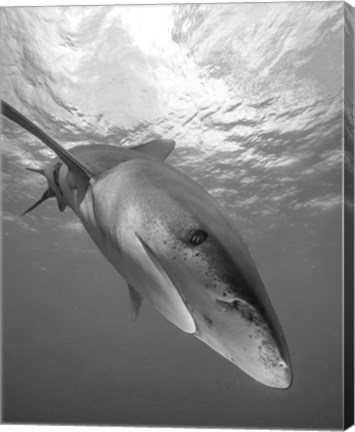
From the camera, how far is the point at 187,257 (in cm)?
168

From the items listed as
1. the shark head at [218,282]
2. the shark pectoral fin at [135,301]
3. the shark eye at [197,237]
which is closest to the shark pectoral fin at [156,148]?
the shark pectoral fin at [135,301]

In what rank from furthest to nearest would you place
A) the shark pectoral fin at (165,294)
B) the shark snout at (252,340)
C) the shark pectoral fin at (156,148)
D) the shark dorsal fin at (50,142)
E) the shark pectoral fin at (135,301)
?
the shark pectoral fin at (156,148) → the shark pectoral fin at (135,301) → the shark dorsal fin at (50,142) → the shark pectoral fin at (165,294) → the shark snout at (252,340)

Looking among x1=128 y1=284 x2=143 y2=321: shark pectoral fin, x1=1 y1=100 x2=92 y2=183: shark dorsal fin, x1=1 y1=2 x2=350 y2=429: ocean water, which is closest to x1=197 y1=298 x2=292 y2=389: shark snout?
x1=1 y1=100 x2=92 y2=183: shark dorsal fin

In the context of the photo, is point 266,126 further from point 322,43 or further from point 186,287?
point 186,287

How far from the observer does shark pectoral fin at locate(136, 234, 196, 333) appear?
163 cm

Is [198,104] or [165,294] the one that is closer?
[165,294]

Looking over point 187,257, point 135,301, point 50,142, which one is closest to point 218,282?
point 187,257

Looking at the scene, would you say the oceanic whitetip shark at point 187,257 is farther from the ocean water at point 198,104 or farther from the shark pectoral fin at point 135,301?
the ocean water at point 198,104

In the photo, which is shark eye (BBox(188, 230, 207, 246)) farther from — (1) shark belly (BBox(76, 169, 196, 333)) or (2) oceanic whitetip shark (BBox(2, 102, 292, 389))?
(1) shark belly (BBox(76, 169, 196, 333))

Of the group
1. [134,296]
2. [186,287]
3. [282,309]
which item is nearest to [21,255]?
[282,309]

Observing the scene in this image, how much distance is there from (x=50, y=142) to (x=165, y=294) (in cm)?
141

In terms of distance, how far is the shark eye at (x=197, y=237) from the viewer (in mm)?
1722

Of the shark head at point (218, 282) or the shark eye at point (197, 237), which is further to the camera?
the shark eye at point (197, 237)

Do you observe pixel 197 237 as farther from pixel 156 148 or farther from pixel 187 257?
pixel 156 148
